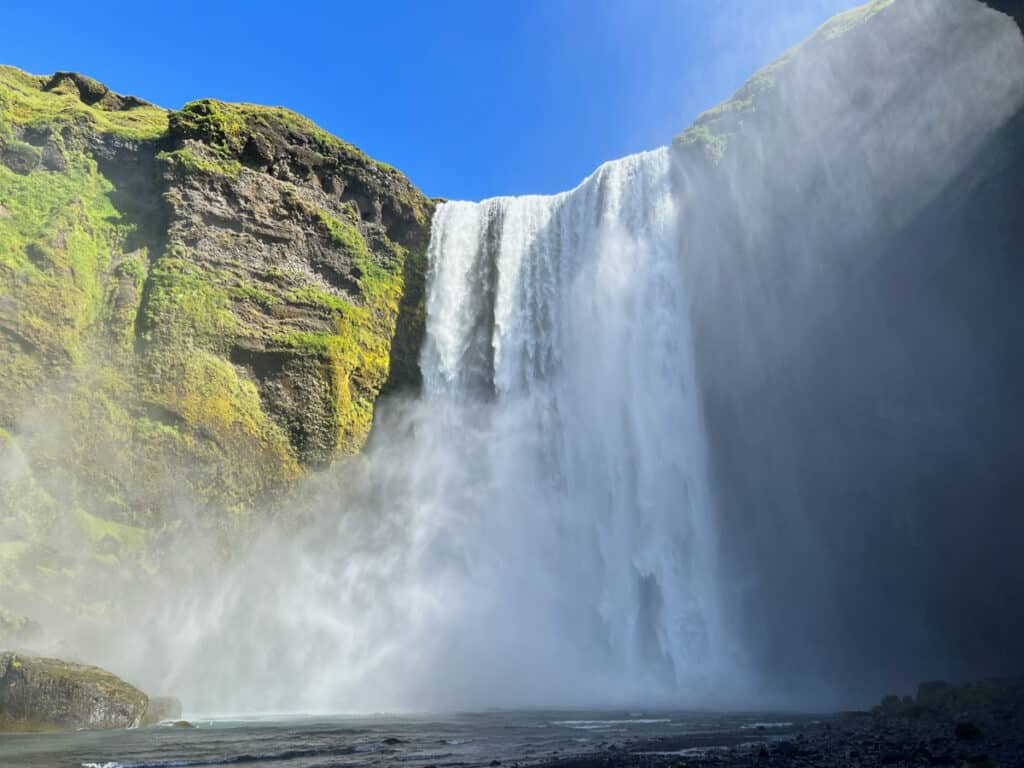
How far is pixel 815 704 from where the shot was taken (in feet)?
65.0

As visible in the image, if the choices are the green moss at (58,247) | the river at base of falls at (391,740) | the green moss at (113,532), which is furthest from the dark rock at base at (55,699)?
the green moss at (58,247)

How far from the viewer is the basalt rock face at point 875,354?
21.7 m

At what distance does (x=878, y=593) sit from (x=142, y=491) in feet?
77.4

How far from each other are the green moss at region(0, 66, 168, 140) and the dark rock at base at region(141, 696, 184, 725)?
1905 cm

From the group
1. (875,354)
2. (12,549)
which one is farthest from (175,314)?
(875,354)

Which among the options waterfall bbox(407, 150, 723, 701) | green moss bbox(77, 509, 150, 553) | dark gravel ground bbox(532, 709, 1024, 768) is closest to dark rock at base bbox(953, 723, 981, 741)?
dark gravel ground bbox(532, 709, 1024, 768)

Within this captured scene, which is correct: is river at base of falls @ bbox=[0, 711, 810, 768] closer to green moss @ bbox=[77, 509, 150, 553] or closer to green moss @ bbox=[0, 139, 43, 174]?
green moss @ bbox=[77, 509, 150, 553]

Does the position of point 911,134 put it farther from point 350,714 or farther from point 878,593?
point 350,714

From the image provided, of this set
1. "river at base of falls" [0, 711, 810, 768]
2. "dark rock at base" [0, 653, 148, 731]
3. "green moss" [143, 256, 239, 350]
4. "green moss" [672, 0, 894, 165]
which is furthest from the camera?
"green moss" [672, 0, 894, 165]

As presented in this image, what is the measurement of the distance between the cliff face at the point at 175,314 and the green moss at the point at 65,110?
0.39 feet

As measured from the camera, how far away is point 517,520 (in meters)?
26.0

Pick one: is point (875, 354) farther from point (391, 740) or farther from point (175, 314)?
point (175, 314)

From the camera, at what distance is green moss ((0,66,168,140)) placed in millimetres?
24547

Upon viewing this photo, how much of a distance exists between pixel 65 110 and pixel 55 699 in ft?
67.9
